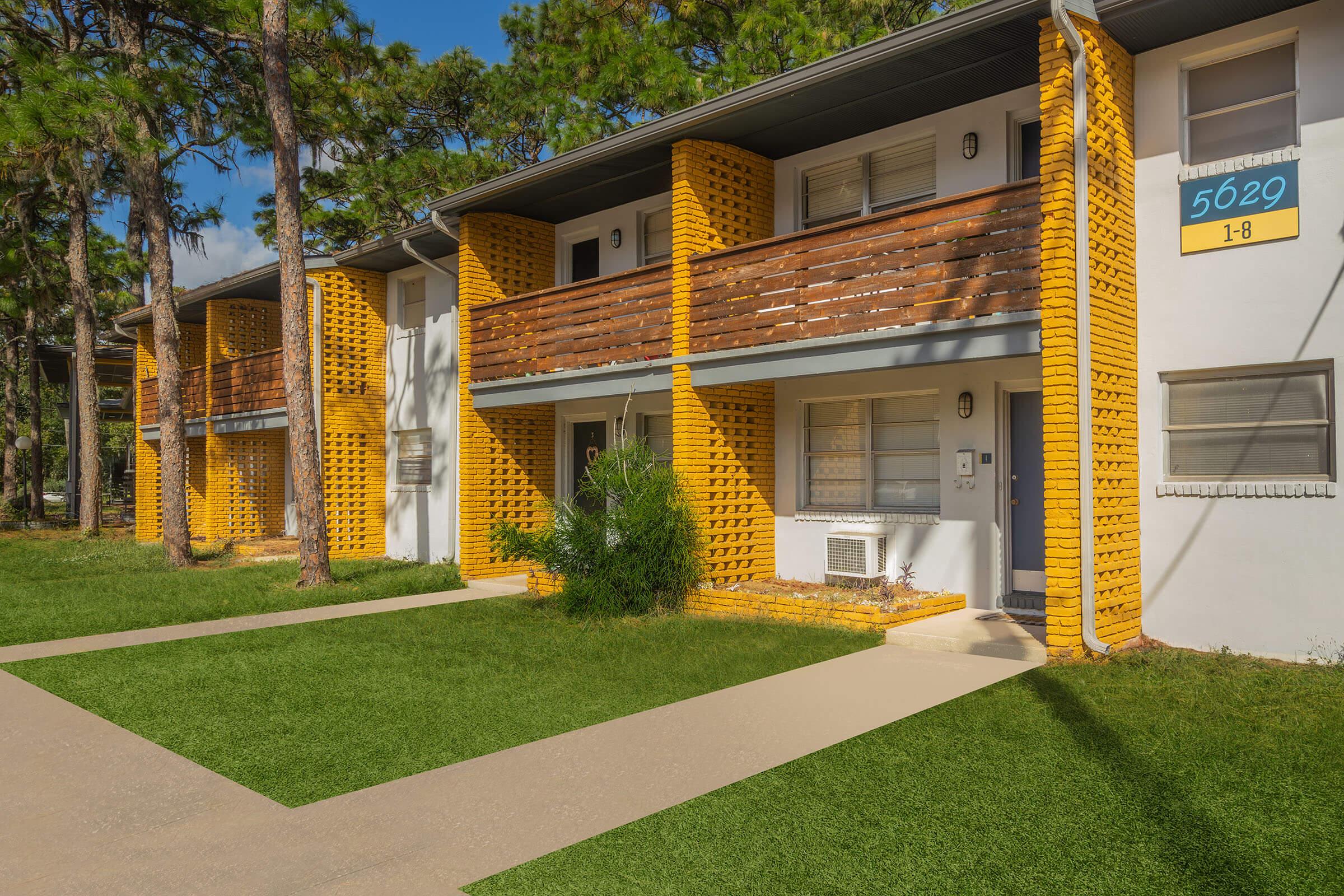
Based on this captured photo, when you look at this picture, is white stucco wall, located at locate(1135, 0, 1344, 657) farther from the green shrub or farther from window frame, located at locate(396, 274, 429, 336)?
window frame, located at locate(396, 274, 429, 336)

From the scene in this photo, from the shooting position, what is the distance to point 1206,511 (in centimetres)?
838

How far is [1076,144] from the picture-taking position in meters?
7.96

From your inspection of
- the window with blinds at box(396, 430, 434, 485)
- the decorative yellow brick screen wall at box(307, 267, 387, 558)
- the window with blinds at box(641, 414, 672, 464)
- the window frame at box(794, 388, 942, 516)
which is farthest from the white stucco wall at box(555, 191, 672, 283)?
the decorative yellow brick screen wall at box(307, 267, 387, 558)

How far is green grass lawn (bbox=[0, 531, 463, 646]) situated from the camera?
11156mm

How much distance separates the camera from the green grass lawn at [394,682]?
579cm

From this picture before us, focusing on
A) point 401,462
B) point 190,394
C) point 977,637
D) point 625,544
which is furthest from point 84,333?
point 977,637

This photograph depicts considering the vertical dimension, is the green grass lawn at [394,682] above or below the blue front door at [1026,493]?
below

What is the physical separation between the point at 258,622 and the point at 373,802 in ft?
22.8

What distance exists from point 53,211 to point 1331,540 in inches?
1215

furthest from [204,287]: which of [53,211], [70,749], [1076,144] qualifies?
[1076,144]

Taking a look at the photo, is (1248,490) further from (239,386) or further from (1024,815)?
(239,386)

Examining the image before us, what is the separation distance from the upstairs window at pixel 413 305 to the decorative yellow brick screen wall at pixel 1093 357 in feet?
40.6

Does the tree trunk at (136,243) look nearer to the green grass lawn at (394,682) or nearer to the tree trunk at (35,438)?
the tree trunk at (35,438)

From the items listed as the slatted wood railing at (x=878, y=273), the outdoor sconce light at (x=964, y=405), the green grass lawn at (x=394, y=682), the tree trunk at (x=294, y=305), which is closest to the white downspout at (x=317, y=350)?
the tree trunk at (x=294, y=305)
